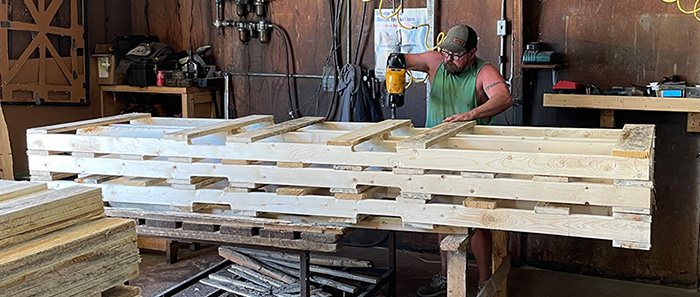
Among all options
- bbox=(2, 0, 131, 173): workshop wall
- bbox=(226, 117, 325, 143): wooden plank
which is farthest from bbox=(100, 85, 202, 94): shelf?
bbox=(226, 117, 325, 143): wooden plank

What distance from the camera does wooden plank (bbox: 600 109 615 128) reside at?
463 centimetres

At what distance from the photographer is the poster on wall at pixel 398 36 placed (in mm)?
5254

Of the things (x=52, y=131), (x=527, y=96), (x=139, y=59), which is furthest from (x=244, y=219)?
(x=139, y=59)

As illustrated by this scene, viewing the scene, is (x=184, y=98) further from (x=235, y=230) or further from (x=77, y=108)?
(x=235, y=230)

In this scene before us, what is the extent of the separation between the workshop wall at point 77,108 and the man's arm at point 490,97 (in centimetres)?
336

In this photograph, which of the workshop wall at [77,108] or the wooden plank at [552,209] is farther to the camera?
the workshop wall at [77,108]

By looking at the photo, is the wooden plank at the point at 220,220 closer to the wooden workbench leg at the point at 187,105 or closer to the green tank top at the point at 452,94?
the green tank top at the point at 452,94

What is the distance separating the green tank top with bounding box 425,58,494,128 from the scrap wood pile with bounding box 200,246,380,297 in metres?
1.08

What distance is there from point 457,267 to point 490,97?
1507 mm

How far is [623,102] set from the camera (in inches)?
173

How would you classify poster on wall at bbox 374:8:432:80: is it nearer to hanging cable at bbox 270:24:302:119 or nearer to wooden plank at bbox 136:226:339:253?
hanging cable at bbox 270:24:302:119

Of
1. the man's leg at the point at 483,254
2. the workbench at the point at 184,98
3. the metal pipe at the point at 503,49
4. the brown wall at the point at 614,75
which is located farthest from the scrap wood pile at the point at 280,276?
the metal pipe at the point at 503,49

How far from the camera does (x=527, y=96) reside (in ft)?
16.4

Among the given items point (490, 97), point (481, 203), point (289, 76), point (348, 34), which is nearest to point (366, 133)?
point (481, 203)
